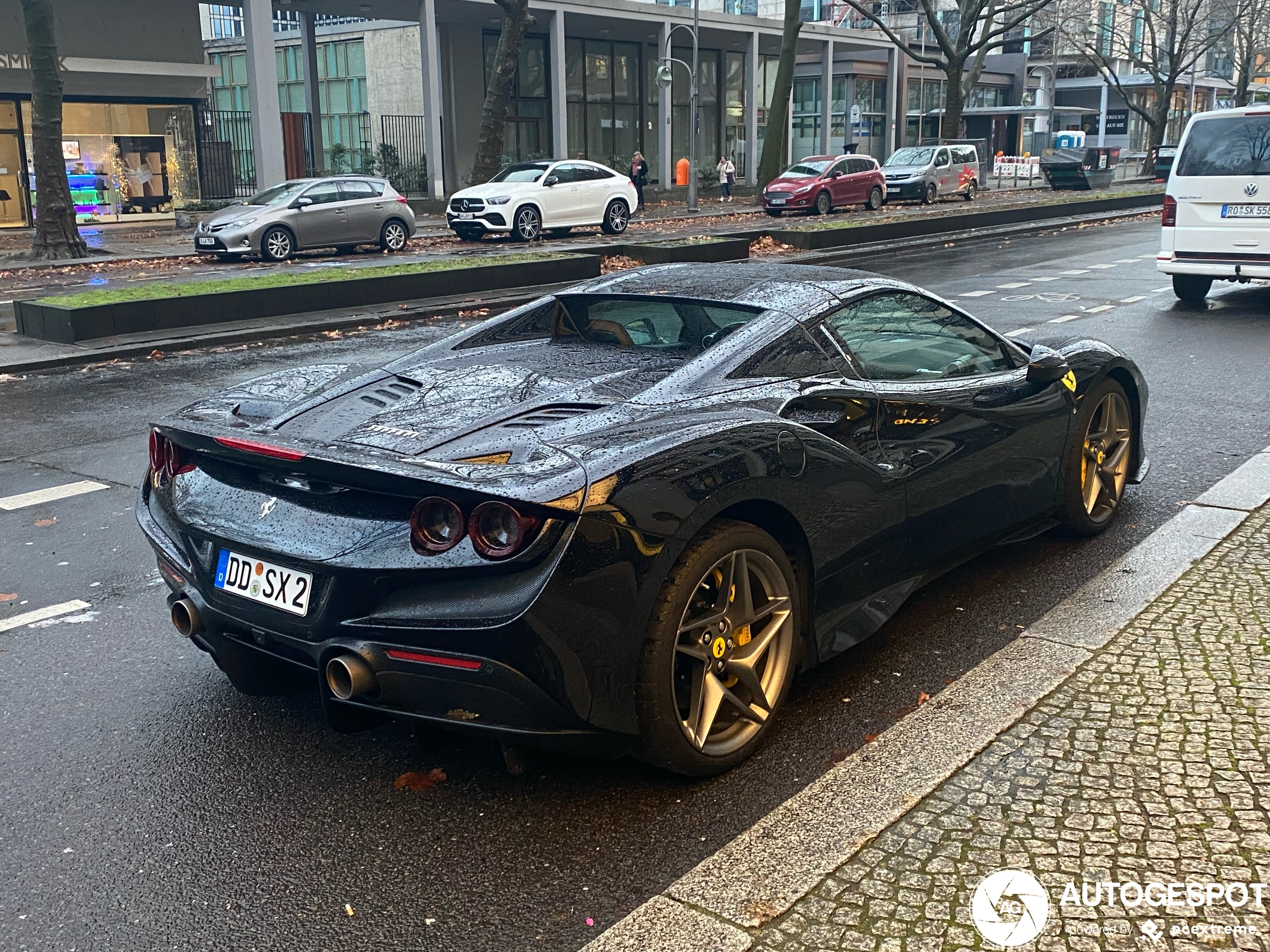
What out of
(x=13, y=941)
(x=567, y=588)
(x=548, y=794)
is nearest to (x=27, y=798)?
(x=13, y=941)

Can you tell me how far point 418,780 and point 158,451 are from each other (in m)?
1.40

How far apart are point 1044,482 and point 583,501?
2.80 metres

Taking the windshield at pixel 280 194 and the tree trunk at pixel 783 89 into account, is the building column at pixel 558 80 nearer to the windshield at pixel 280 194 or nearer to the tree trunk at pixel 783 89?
the tree trunk at pixel 783 89

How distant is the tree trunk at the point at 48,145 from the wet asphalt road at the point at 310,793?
1699 centimetres

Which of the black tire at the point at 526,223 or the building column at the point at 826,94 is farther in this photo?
the building column at the point at 826,94

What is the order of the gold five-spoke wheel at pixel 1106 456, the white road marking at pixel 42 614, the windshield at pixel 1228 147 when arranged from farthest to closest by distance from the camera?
the windshield at pixel 1228 147, the gold five-spoke wheel at pixel 1106 456, the white road marking at pixel 42 614

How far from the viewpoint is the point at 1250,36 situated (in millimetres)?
56062

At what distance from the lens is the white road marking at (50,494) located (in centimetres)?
696

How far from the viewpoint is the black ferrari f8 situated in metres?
3.24

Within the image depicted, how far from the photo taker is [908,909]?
2.92 m

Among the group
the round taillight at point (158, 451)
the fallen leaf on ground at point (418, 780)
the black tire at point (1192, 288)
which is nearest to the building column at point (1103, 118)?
the black tire at point (1192, 288)

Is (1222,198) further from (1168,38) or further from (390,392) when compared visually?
(1168,38)

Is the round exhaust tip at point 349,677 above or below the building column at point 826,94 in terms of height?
below

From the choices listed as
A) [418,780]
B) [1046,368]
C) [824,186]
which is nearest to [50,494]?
[418,780]
